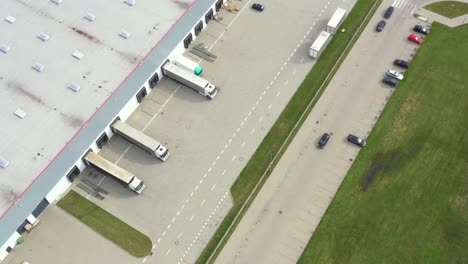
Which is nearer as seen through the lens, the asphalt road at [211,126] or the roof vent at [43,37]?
the asphalt road at [211,126]

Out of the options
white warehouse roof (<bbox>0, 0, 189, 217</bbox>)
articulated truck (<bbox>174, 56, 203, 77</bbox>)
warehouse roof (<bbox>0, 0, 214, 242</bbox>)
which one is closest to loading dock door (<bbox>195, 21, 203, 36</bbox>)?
warehouse roof (<bbox>0, 0, 214, 242</bbox>)

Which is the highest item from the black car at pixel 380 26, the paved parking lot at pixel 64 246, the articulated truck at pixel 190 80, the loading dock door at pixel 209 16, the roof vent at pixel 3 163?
the black car at pixel 380 26

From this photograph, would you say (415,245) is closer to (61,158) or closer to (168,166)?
(168,166)

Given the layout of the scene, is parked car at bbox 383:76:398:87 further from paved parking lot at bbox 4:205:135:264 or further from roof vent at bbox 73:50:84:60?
roof vent at bbox 73:50:84:60

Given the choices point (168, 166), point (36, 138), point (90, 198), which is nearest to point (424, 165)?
point (168, 166)

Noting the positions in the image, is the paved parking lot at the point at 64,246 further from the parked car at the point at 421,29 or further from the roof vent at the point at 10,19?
the parked car at the point at 421,29

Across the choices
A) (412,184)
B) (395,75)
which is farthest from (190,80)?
(412,184)

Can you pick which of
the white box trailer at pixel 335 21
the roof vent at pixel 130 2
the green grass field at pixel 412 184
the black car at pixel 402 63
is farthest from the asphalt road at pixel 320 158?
the roof vent at pixel 130 2

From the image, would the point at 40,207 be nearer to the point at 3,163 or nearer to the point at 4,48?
the point at 3,163
